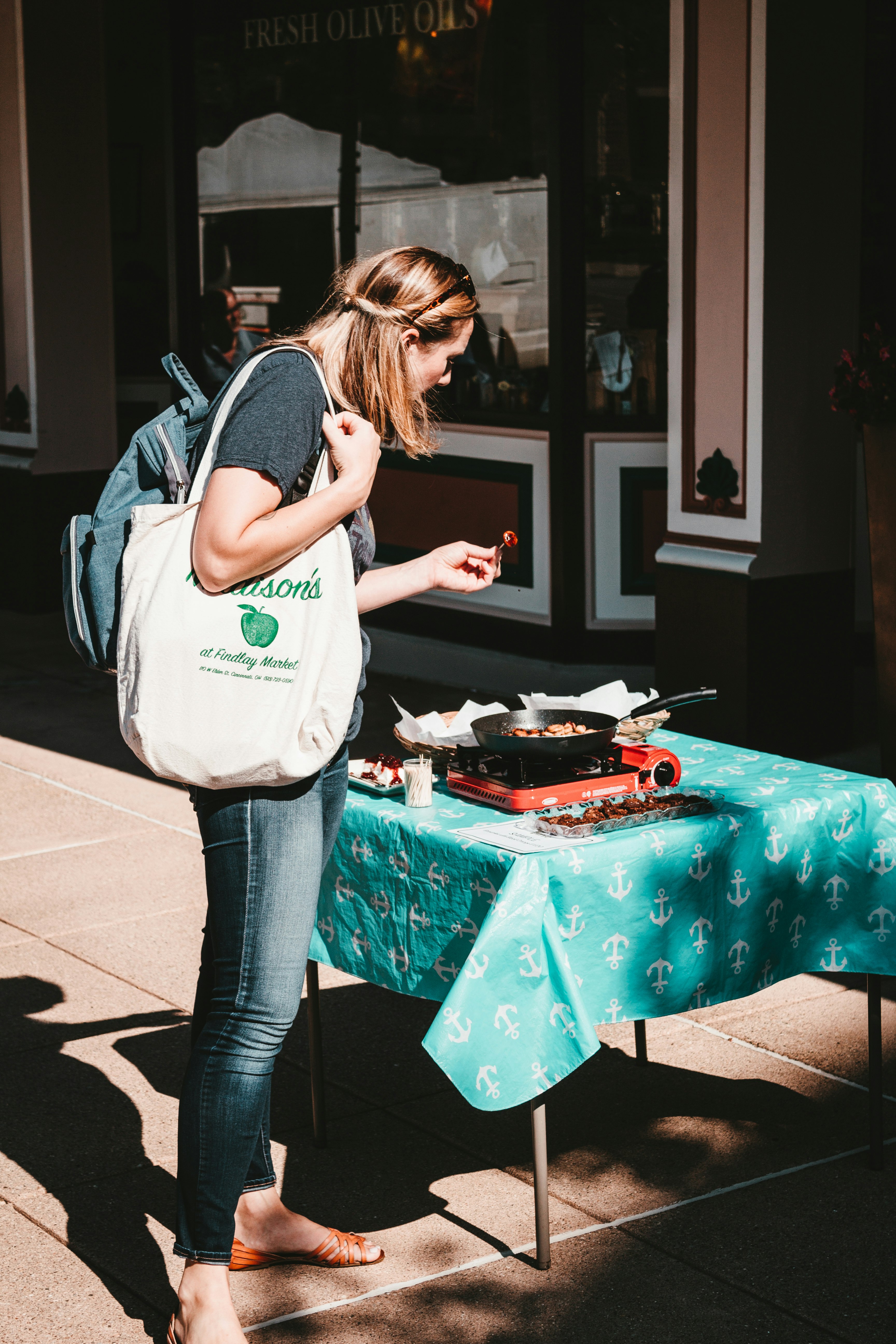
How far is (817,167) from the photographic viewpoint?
6.68m

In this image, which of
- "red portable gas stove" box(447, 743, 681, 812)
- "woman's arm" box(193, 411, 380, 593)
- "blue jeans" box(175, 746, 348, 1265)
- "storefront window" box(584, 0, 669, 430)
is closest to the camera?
"woman's arm" box(193, 411, 380, 593)

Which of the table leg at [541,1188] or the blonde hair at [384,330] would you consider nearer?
the blonde hair at [384,330]

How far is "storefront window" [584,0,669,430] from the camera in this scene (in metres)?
7.98

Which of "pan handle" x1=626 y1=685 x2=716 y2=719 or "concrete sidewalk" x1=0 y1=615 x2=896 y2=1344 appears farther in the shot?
"pan handle" x1=626 y1=685 x2=716 y2=719

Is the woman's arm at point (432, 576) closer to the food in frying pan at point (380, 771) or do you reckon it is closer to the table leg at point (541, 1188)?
the food in frying pan at point (380, 771)

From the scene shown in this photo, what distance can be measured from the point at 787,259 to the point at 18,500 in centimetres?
597

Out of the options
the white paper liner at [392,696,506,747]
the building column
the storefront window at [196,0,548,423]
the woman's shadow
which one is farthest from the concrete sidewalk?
the storefront window at [196,0,548,423]

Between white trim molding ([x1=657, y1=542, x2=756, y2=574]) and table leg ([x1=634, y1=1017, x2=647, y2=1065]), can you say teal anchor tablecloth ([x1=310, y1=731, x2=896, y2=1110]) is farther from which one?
white trim molding ([x1=657, y1=542, x2=756, y2=574])

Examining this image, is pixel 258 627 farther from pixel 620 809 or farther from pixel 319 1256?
pixel 319 1256

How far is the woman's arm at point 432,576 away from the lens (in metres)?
3.22

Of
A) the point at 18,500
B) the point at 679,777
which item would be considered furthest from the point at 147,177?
the point at 679,777

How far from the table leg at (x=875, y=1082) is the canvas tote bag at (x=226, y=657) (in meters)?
1.52

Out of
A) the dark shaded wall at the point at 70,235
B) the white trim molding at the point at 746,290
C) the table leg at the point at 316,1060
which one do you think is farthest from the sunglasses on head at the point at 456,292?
the dark shaded wall at the point at 70,235

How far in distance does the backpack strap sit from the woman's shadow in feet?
5.55
